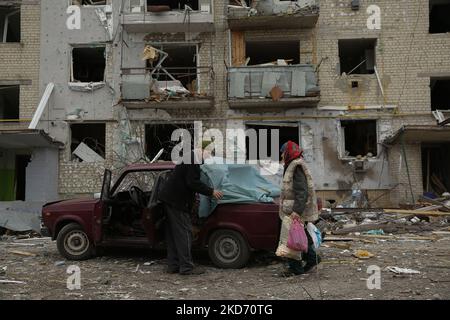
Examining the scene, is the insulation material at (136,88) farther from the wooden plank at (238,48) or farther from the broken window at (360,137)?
the broken window at (360,137)

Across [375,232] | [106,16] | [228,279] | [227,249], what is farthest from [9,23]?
[228,279]

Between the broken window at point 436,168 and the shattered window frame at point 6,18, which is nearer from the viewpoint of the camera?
the broken window at point 436,168

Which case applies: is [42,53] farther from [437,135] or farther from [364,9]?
[437,135]

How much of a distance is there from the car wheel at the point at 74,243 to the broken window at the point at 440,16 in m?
16.8

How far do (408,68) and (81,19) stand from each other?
12.7 meters

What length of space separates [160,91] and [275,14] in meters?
5.10

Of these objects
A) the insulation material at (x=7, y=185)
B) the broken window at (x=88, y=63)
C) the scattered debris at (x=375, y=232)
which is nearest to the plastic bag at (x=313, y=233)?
the scattered debris at (x=375, y=232)

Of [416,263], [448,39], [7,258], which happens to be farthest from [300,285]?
[448,39]

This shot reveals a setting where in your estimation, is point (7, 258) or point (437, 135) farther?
point (437, 135)

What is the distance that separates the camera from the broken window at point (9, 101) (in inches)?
693

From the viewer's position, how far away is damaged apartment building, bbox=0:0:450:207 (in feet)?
52.0

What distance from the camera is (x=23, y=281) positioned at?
5.86m

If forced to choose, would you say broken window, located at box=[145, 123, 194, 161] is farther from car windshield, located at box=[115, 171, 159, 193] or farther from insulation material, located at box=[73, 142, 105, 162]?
car windshield, located at box=[115, 171, 159, 193]

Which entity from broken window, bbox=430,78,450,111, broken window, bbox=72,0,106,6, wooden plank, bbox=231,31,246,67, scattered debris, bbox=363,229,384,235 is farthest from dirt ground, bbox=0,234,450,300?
broken window, bbox=72,0,106,6
